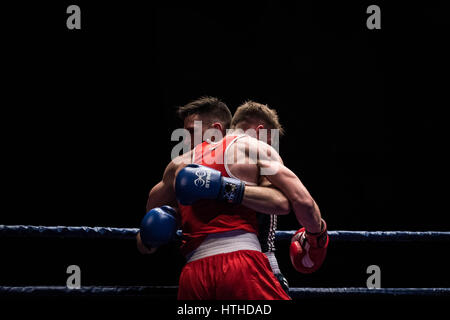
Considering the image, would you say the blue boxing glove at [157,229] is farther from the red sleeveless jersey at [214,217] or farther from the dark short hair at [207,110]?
the dark short hair at [207,110]

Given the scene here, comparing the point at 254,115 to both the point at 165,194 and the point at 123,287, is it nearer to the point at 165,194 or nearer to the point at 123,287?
the point at 165,194

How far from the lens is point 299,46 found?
14.9 ft

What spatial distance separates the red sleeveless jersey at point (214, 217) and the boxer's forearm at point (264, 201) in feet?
0.21

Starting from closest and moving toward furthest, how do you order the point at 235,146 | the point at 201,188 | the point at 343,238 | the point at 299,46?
the point at 201,188 < the point at 235,146 < the point at 343,238 < the point at 299,46

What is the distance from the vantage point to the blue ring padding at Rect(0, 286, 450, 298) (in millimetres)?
1668

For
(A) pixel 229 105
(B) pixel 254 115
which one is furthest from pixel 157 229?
(A) pixel 229 105

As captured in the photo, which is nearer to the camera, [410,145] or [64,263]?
[64,263]

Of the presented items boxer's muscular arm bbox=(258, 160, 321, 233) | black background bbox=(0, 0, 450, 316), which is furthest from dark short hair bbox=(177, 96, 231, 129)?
black background bbox=(0, 0, 450, 316)

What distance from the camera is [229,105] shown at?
4.45m

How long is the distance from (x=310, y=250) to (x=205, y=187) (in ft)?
1.98

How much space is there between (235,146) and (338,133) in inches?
139

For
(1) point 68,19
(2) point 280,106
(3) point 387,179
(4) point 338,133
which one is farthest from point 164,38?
(3) point 387,179

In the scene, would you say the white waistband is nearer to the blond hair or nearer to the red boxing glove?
the red boxing glove

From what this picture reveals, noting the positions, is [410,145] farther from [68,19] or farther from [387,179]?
[68,19]
